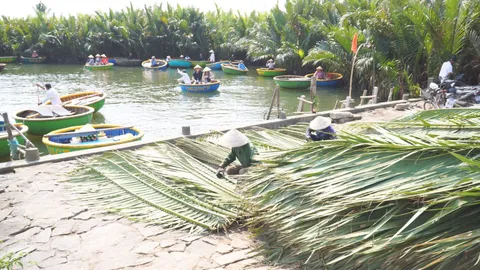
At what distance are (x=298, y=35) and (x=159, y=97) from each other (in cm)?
1156

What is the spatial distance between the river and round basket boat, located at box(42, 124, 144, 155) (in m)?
2.18

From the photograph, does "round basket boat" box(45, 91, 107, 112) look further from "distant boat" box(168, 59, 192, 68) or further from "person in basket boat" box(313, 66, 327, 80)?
"distant boat" box(168, 59, 192, 68)

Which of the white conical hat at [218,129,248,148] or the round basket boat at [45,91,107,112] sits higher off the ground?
the white conical hat at [218,129,248,148]

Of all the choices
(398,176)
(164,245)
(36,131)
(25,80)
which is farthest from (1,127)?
(25,80)

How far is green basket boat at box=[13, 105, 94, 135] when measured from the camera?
1255 cm

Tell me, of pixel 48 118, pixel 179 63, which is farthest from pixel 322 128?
pixel 179 63

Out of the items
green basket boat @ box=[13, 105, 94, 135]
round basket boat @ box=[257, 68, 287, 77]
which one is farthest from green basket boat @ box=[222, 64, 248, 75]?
green basket boat @ box=[13, 105, 94, 135]

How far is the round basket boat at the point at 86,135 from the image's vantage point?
9.42 m

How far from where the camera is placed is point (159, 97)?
21.5m

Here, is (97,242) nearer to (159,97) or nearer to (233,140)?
(233,140)

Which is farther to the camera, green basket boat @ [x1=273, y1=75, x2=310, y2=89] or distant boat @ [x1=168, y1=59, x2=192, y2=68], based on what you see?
distant boat @ [x1=168, y1=59, x2=192, y2=68]

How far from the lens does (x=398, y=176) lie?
3.42 metres

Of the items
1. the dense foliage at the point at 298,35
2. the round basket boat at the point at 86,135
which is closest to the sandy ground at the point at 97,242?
the round basket boat at the point at 86,135

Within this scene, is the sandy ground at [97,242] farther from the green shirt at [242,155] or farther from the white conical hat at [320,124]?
the white conical hat at [320,124]
